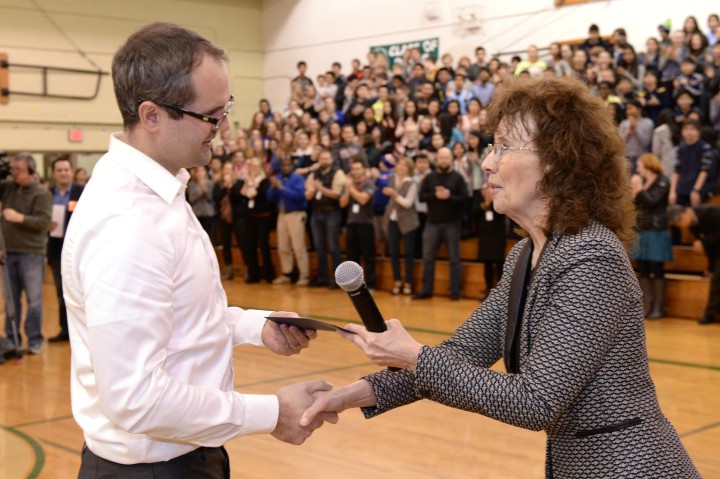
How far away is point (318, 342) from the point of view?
891cm

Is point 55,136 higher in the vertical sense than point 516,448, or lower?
higher

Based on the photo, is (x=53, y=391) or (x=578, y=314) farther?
(x=53, y=391)

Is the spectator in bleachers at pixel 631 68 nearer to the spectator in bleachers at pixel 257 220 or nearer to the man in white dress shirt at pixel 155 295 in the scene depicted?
the spectator in bleachers at pixel 257 220

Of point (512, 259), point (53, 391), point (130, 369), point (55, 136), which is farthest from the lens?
point (55, 136)

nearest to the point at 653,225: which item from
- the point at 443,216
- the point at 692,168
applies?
the point at 692,168

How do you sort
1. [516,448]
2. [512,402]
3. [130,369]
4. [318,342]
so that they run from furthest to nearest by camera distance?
[318,342] → [516,448] → [512,402] → [130,369]

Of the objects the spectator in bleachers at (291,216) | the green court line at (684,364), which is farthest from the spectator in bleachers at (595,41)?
the green court line at (684,364)

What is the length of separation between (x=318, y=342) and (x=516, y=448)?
386 centimetres

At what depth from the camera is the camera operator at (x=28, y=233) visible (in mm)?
8562

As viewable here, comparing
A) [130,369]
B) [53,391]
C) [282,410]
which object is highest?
[130,369]

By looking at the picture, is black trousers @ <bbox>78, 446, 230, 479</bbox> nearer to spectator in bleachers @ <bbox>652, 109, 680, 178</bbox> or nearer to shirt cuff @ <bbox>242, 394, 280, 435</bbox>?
shirt cuff @ <bbox>242, 394, 280, 435</bbox>

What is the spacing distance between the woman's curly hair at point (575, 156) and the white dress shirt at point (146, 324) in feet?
2.94

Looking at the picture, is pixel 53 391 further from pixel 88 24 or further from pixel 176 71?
pixel 88 24

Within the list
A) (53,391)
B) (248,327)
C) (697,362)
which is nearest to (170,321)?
(248,327)
